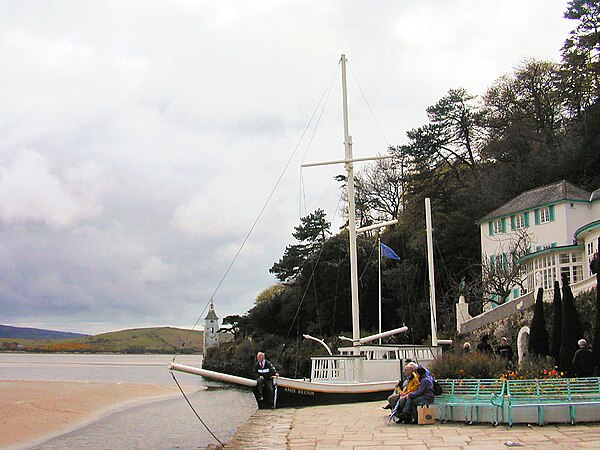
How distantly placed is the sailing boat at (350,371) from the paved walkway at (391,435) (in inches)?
136

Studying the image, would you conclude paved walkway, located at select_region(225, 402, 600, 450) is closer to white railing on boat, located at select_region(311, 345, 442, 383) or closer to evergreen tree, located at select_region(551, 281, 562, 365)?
evergreen tree, located at select_region(551, 281, 562, 365)

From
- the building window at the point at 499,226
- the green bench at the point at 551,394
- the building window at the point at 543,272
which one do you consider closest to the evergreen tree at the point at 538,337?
the green bench at the point at 551,394

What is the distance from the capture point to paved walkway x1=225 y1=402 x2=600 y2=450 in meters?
11.8

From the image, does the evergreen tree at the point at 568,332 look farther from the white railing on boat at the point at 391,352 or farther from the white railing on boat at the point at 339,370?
the white railing on boat at the point at 391,352

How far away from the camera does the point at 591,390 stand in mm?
13781

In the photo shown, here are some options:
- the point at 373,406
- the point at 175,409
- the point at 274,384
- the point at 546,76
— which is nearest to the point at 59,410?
the point at 175,409

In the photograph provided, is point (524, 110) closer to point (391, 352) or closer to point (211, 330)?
point (391, 352)

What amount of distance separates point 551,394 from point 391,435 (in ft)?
10.7

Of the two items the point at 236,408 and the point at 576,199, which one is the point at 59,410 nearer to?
the point at 236,408

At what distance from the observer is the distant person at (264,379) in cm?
2055

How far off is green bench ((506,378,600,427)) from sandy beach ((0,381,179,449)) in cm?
1366

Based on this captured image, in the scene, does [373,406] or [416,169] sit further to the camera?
[416,169]

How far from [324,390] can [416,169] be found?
43.7m

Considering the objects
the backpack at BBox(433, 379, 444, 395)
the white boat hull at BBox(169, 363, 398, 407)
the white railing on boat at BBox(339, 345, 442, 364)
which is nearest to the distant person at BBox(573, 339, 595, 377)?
the backpack at BBox(433, 379, 444, 395)
